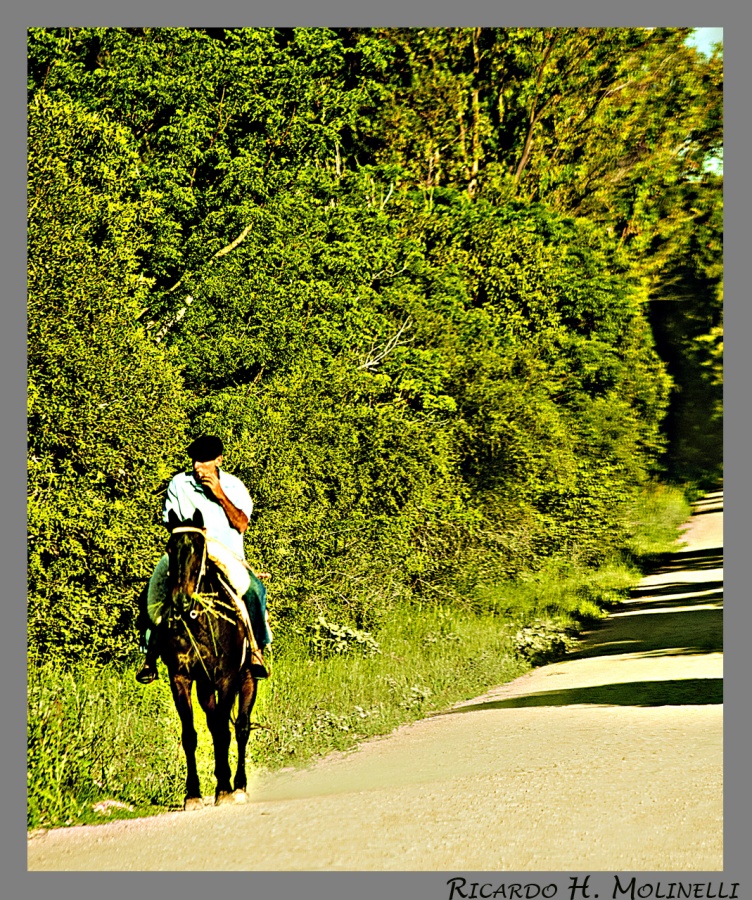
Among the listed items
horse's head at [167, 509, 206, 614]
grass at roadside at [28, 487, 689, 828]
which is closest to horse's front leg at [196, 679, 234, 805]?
grass at roadside at [28, 487, 689, 828]

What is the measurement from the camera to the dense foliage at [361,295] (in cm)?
1084

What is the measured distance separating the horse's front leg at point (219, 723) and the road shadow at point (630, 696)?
2.17m

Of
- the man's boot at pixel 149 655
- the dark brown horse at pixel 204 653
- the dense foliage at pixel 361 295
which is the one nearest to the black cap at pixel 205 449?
the dense foliage at pixel 361 295

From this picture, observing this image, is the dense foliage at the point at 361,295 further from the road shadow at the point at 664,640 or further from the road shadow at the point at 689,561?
the road shadow at the point at 664,640

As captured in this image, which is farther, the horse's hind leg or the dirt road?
the horse's hind leg

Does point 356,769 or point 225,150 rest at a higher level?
point 225,150

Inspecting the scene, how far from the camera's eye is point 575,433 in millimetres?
12359

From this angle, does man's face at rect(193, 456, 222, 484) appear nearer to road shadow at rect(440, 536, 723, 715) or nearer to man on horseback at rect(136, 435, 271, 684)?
man on horseback at rect(136, 435, 271, 684)

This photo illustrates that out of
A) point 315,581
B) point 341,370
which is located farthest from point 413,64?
point 315,581

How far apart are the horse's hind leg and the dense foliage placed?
1.18 m

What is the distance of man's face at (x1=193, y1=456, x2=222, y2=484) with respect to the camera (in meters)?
10.2

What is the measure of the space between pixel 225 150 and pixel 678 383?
4.55m
